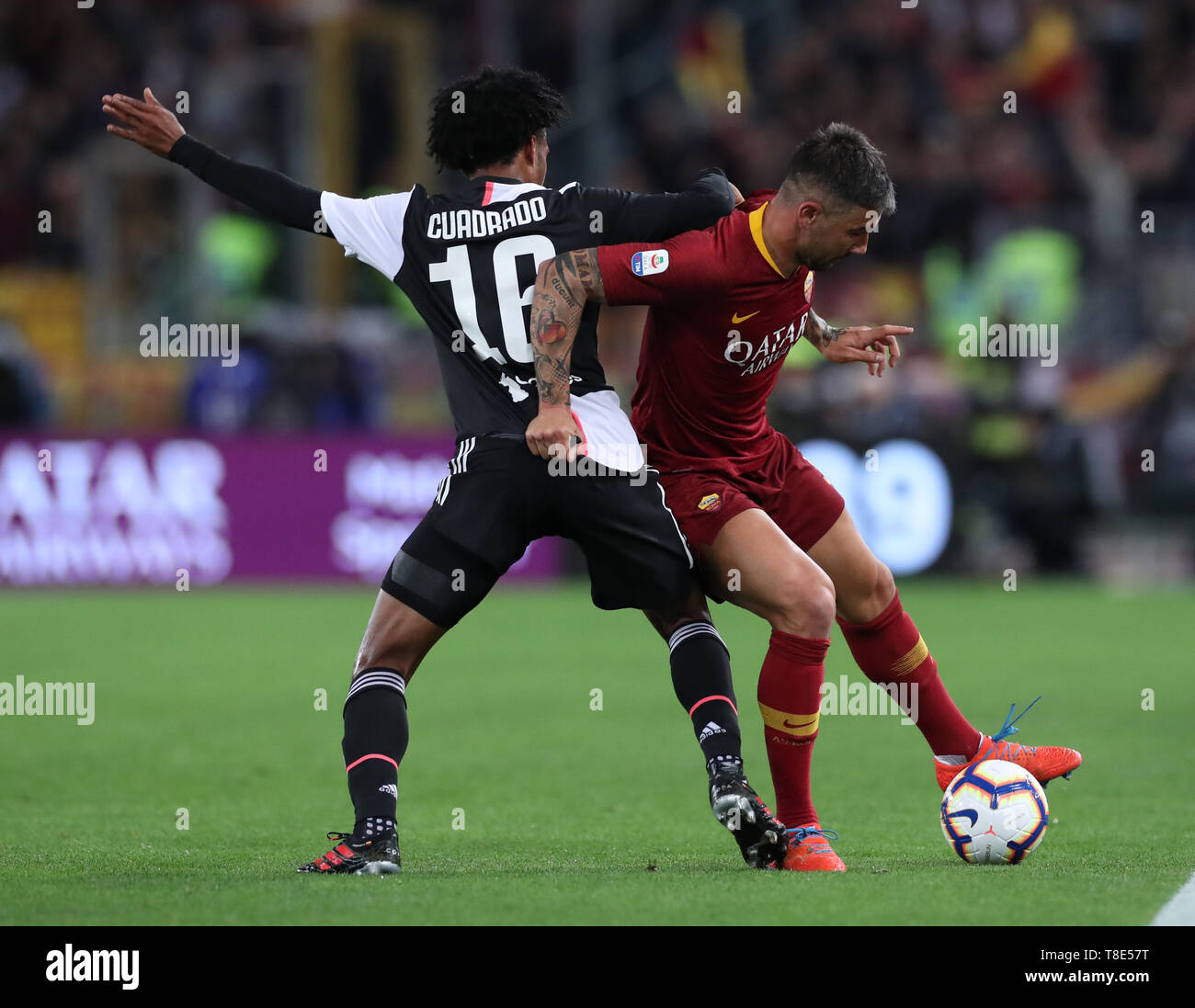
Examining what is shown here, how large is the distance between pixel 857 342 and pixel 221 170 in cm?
195

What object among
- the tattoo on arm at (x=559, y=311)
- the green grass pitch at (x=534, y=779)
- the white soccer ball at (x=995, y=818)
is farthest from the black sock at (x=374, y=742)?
the white soccer ball at (x=995, y=818)

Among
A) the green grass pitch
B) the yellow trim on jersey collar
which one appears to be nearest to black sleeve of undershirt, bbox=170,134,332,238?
the yellow trim on jersey collar

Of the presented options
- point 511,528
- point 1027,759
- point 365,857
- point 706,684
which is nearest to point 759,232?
point 511,528

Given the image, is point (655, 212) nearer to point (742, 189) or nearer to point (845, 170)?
point (845, 170)

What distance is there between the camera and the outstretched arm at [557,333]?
16.7 ft

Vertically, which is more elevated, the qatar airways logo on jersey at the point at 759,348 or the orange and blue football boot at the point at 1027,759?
the qatar airways logo on jersey at the point at 759,348

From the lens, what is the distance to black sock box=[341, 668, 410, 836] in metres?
5.10

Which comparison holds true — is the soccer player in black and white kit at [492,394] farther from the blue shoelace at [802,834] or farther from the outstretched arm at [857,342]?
the outstretched arm at [857,342]

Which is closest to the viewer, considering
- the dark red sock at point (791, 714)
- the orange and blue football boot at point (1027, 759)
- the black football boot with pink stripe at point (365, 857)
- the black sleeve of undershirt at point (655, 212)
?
the black football boot with pink stripe at point (365, 857)

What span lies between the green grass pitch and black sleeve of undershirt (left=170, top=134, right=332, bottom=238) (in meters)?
1.81

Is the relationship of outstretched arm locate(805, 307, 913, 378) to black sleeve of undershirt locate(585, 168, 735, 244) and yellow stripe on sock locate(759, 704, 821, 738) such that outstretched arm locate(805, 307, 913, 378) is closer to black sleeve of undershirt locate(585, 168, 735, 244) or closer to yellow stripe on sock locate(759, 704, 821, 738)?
black sleeve of undershirt locate(585, 168, 735, 244)

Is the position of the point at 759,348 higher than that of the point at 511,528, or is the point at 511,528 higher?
the point at 759,348

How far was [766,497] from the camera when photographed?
5770 millimetres
